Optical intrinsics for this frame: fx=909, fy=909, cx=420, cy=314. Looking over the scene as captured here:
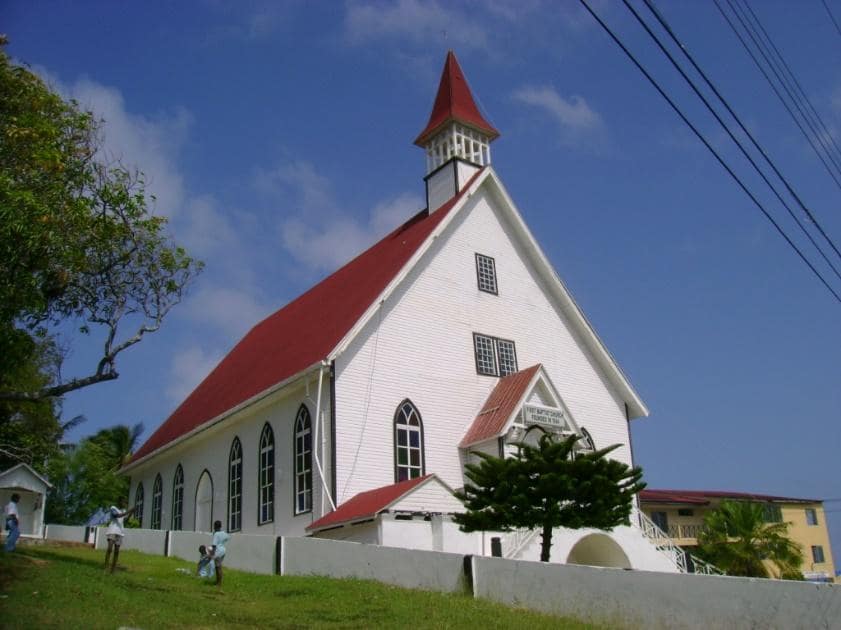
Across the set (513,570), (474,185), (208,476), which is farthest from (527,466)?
(208,476)

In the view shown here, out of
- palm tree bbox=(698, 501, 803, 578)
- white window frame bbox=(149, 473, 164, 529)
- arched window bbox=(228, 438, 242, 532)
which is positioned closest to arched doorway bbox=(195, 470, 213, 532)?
arched window bbox=(228, 438, 242, 532)

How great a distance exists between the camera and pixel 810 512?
60.9 m

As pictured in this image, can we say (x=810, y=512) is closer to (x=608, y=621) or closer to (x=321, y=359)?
(x=321, y=359)

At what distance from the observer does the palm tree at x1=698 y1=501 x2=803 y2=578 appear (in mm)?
38719

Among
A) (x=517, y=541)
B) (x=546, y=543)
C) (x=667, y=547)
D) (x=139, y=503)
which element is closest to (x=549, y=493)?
(x=546, y=543)

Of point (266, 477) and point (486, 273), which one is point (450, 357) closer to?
point (486, 273)

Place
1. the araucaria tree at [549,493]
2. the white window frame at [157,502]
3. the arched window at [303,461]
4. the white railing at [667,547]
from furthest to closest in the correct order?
the white window frame at [157,502] → the white railing at [667,547] → the arched window at [303,461] → the araucaria tree at [549,493]

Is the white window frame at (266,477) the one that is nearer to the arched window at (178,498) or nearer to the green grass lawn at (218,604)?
the arched window at (178,498)

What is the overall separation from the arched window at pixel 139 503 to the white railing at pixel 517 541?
2060cm

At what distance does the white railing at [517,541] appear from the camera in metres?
20.9

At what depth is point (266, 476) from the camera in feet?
86.6

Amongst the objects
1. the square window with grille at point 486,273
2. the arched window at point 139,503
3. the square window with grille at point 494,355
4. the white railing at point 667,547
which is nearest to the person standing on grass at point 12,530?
the square window with grille at point 494,355

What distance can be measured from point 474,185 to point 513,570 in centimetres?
1572

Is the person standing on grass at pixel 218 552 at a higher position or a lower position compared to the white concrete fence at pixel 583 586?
higher
